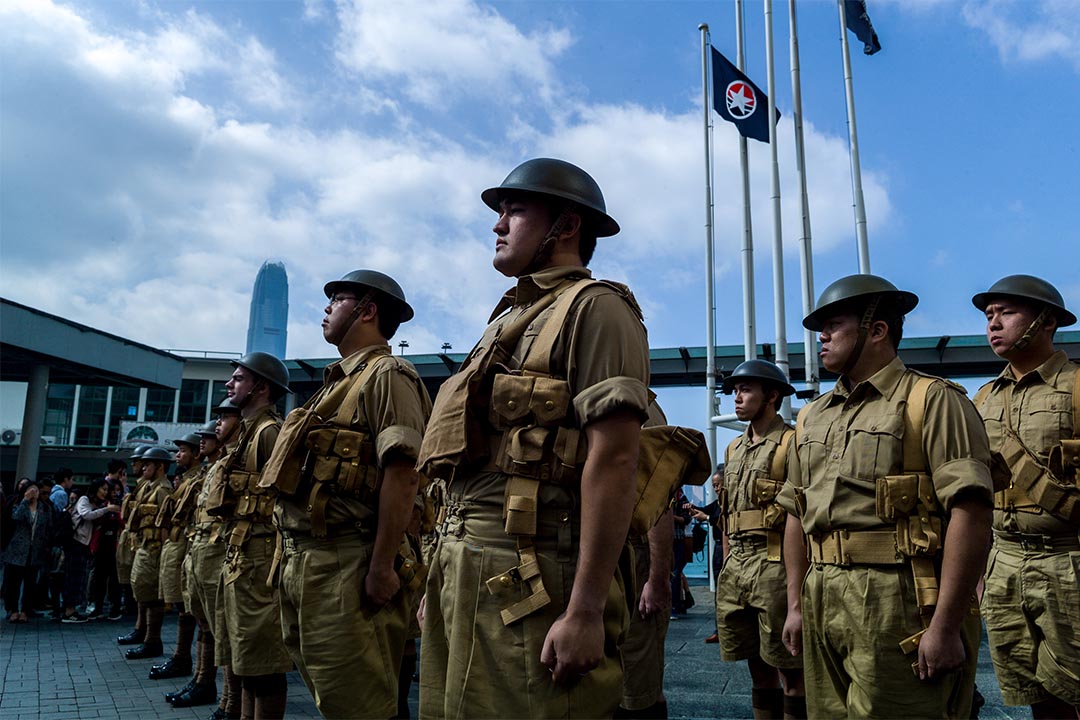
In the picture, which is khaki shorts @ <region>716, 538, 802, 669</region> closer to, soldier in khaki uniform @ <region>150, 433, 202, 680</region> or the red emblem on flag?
soldier in khaki uniform @ <region>150, 433, 202, 680</region>

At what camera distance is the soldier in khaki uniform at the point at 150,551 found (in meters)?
9.48

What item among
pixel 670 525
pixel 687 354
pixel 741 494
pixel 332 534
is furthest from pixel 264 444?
pixel 687 354

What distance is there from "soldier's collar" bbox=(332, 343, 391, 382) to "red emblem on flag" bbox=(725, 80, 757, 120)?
12314 mm

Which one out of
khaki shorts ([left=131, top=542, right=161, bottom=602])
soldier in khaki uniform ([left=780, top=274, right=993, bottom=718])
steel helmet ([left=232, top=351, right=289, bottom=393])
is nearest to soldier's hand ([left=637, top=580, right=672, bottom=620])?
soldier in khaki uniform ([left=780, top=274, right=993, bottom=718])

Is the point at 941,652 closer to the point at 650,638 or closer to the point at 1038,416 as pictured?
the point at 1038,416

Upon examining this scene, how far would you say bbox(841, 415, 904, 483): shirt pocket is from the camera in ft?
11.4

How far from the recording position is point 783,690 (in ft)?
17.9

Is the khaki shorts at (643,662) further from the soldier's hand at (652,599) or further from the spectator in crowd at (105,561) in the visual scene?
the spectator in crowd at (105,561)

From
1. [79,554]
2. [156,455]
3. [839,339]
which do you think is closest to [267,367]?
[839,339]

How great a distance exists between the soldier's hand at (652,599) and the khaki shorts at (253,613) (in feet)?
7.60

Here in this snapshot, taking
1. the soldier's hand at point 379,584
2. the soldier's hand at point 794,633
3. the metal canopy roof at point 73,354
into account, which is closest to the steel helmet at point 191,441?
the soldier's hand at point 379,584

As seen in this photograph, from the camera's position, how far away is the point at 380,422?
4.18 m

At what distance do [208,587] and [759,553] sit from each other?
4.33 m

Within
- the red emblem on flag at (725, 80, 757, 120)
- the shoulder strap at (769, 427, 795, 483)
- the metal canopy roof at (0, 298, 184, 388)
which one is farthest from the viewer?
the metal canopy roof at (0, 298, 184, 388)
